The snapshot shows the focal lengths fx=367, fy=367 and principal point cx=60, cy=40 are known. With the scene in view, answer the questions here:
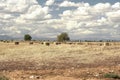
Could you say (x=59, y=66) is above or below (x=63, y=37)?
below

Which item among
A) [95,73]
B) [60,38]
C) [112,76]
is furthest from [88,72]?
[60,38]

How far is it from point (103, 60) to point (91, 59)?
1354 mm

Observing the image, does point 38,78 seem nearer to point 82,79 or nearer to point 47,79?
point 47,79

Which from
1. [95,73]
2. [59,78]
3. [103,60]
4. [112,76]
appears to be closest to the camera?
[59,78]

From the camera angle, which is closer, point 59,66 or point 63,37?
point 59,66

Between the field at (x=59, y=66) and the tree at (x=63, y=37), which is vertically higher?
the tree at (x=63, y=37)

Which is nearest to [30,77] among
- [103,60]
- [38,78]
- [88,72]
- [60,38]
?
[38,78]

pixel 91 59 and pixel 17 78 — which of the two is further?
pixel 91 59

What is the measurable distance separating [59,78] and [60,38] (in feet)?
387

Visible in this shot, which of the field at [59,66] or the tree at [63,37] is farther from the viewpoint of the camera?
the tree at [63,37]

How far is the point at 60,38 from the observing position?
139 m

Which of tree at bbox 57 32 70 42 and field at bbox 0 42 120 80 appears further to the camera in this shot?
tree at bbox 57 32 70 42

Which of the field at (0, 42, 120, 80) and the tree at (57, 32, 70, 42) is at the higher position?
the tree at (57, 32, 70, 42)

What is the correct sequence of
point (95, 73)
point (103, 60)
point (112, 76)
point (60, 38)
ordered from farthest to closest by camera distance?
point (60, 38), point (103, 60), point (95, 73), point (112, 76)
